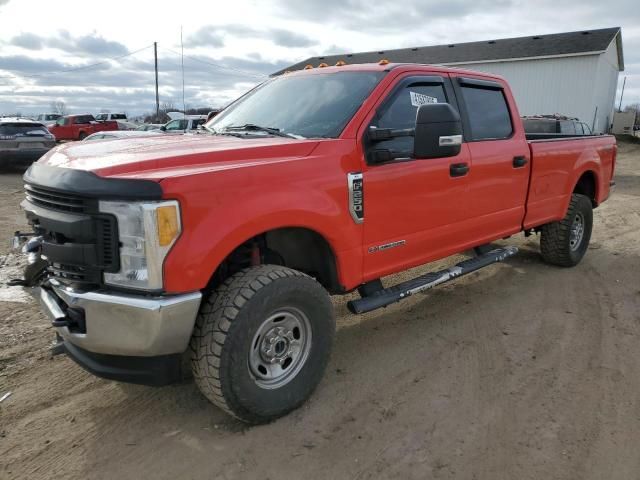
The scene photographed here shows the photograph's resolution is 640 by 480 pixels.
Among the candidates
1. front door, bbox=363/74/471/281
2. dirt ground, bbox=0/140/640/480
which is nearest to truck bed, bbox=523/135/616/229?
dirt ground, bbox=0/140/640/480

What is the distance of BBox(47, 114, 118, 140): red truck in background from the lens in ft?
98.1

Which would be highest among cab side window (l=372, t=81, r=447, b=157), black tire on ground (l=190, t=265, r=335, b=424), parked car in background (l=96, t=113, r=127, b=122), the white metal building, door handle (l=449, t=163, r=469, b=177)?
the white metal building

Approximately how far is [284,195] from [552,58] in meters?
28.3

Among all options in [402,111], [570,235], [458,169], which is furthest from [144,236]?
[570,235]

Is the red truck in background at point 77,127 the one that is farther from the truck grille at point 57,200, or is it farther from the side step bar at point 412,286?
the truck grille at point 57,200

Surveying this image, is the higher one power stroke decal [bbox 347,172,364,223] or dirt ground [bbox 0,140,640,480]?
power stroke decal [bbox 347,172,364,223]

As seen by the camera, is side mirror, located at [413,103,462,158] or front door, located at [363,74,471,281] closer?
side mirror, located at [413,103,462,158]

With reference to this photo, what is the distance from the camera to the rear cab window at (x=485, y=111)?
438cm

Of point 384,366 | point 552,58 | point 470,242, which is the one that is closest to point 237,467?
point 384,366

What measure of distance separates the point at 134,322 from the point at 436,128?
80.2 inches

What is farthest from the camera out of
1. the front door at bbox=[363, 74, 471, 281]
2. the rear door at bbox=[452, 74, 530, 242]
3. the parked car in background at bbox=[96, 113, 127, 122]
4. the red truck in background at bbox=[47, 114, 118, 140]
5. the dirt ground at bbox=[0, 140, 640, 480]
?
the parked car in background at bbox=[96, 113, 127, 122]

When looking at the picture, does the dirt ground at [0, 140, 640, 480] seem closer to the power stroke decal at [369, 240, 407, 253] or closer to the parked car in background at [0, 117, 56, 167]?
the power stroke decal at [369, 240, 407, 253]

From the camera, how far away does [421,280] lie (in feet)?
13.3

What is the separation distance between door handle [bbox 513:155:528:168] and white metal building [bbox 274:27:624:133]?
24.7 metres
